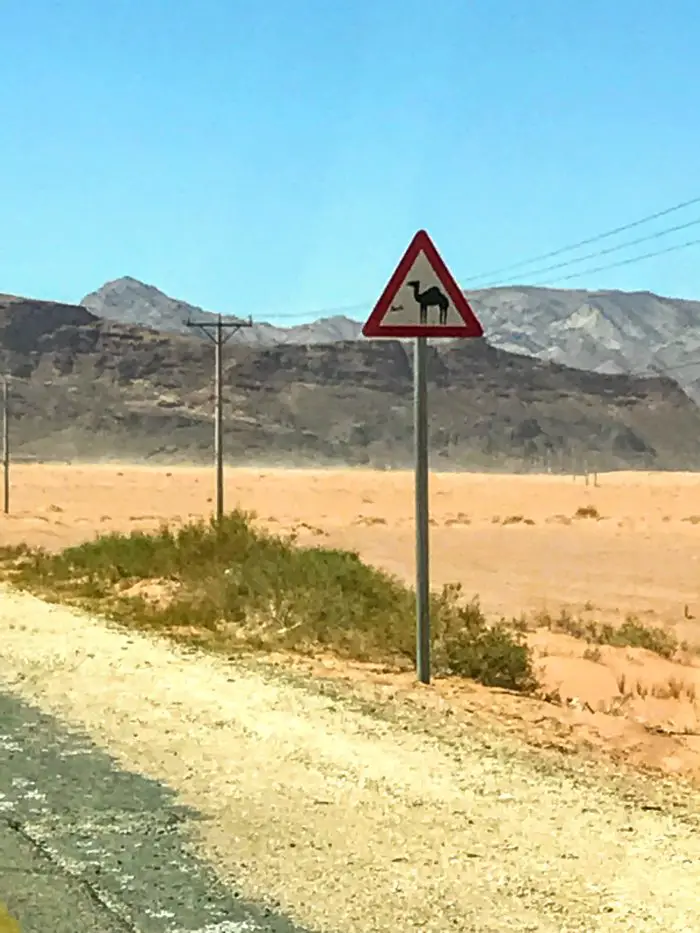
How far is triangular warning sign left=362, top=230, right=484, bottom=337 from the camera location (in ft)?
33.9

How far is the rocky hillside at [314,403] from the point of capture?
139250mm

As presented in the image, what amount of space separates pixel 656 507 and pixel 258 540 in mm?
47366

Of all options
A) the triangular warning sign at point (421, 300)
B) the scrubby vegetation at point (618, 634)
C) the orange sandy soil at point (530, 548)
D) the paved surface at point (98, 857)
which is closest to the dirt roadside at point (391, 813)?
the paved surface at point (98, 857)

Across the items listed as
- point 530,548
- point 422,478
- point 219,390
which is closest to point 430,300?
point 422,478

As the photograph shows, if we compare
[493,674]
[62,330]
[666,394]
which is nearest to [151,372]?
[62,330]

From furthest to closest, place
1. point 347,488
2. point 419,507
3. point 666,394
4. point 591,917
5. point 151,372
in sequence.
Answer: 1. point 666,394
2. point 151,372
3. point 347,488
4. point 419,507
5. point 591,917

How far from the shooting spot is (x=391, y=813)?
22.5ft

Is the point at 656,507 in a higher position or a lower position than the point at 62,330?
lower

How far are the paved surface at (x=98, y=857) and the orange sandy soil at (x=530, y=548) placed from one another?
3.07 metres

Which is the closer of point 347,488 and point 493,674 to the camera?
point 493,674

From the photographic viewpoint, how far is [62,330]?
15512 cm

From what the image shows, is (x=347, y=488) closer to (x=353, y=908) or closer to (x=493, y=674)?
(x=493, y=674)

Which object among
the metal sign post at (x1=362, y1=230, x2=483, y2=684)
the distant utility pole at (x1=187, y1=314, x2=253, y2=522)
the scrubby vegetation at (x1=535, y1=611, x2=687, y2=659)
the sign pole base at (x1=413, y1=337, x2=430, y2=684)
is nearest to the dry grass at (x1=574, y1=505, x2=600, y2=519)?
the distant utility pole at (x1=187, y1=314, x2=253, y2=522)

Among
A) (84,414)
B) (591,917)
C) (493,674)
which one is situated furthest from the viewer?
(84,414)
